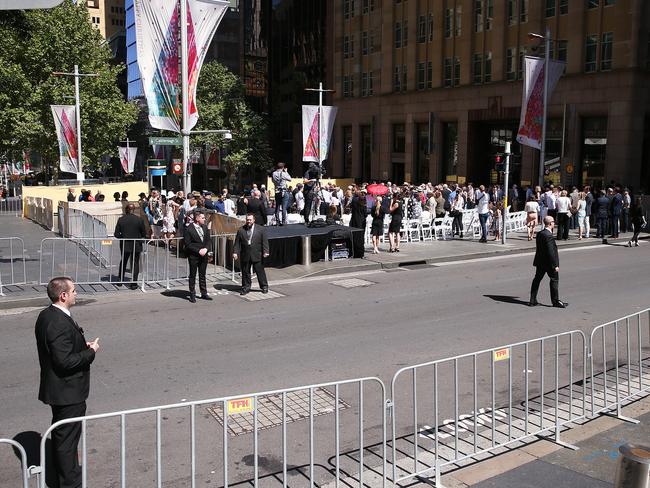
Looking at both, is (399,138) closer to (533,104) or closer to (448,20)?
(448,20)

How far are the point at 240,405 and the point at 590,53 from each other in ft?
119

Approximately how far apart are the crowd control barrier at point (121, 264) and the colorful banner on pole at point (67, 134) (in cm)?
1516

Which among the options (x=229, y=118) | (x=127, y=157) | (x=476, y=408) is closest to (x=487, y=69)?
(x=229, y=118)

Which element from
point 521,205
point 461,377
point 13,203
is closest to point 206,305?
point 461,377

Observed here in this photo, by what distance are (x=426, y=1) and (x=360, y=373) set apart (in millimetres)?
43386

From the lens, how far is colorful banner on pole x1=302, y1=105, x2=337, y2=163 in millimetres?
28797

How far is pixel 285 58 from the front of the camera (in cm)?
6750

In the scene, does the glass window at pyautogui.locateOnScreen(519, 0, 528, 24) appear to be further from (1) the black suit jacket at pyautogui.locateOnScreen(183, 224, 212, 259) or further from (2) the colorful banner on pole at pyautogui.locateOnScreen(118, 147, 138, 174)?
(1) the black suit jacket at pyautogui.locateOnScreen(183, 224, 212, 259)

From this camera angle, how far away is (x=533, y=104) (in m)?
26.1

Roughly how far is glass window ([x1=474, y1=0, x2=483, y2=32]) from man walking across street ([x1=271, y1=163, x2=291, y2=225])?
23.1 metres

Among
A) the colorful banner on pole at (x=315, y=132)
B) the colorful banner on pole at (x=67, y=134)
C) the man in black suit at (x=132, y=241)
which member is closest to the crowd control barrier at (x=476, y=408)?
the man in black suit at (x=132, y=241)

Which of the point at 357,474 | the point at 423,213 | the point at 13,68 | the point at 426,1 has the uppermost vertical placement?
the point at 426,1

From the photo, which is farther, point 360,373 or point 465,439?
point 360,373

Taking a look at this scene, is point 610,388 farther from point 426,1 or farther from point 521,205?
point 426,1
